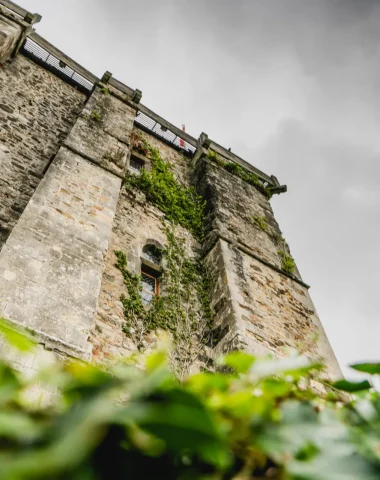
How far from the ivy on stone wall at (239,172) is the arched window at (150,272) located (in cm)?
470

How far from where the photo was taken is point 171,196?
28.2ft

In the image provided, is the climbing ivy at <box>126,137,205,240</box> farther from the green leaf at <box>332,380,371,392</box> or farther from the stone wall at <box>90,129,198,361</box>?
the green leaf at <box>332,380,371,392</box>

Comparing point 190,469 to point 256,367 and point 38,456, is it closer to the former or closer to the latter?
point 256,367

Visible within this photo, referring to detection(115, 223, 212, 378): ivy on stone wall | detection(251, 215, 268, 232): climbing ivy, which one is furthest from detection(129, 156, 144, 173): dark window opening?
detection(251, 215, 268, 232): climbing ivy

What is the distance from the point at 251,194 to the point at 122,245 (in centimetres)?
529

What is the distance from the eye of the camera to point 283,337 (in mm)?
6402

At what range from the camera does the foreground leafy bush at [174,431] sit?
1.42ft

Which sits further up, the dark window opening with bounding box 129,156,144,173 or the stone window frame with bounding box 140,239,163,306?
the dark window opening with bounding box 129,156,144,173

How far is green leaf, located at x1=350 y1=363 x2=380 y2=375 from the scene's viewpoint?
844 millimetres

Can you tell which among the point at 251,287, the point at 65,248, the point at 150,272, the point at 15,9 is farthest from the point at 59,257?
the point at 15,9

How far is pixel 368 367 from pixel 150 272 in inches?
238

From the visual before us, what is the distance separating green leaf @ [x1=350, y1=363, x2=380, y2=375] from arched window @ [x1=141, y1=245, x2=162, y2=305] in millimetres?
5439

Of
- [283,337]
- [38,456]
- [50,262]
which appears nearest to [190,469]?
[38,456]

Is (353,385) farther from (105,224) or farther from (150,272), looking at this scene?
(150,272)
